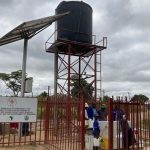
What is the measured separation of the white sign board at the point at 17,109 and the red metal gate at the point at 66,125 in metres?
0.89

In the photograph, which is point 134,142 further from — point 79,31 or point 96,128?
point 79,31

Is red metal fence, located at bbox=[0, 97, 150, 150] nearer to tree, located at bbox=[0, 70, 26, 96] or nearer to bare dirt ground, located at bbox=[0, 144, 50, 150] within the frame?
bare dirt ground, located at bbox=[0, 144, 50, 150]

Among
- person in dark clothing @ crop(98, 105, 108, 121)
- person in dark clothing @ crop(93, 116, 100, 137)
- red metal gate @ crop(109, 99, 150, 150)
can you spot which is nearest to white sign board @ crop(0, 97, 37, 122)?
person in dark clothing @ crop(98, 105, 108, 121)

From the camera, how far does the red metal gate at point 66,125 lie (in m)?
10.1

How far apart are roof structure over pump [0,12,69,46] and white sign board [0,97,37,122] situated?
3.26 metres

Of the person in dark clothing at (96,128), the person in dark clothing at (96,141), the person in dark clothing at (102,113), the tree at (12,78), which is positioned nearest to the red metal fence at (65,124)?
the person in dark clothing at (96,141)

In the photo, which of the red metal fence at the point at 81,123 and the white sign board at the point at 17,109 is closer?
the red metal fence at the point at 81,123

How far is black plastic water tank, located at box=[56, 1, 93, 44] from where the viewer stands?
23.3 metres

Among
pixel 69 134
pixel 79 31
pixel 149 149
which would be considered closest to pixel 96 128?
pixel 69 134

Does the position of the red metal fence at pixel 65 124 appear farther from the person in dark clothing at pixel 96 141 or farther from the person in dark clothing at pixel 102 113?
the person in dark clothing at pixel 102 113

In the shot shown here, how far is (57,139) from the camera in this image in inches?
452

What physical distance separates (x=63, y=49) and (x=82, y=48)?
1446 mm

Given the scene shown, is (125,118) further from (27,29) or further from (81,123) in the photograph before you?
(27,29)

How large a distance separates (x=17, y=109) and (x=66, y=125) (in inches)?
105
